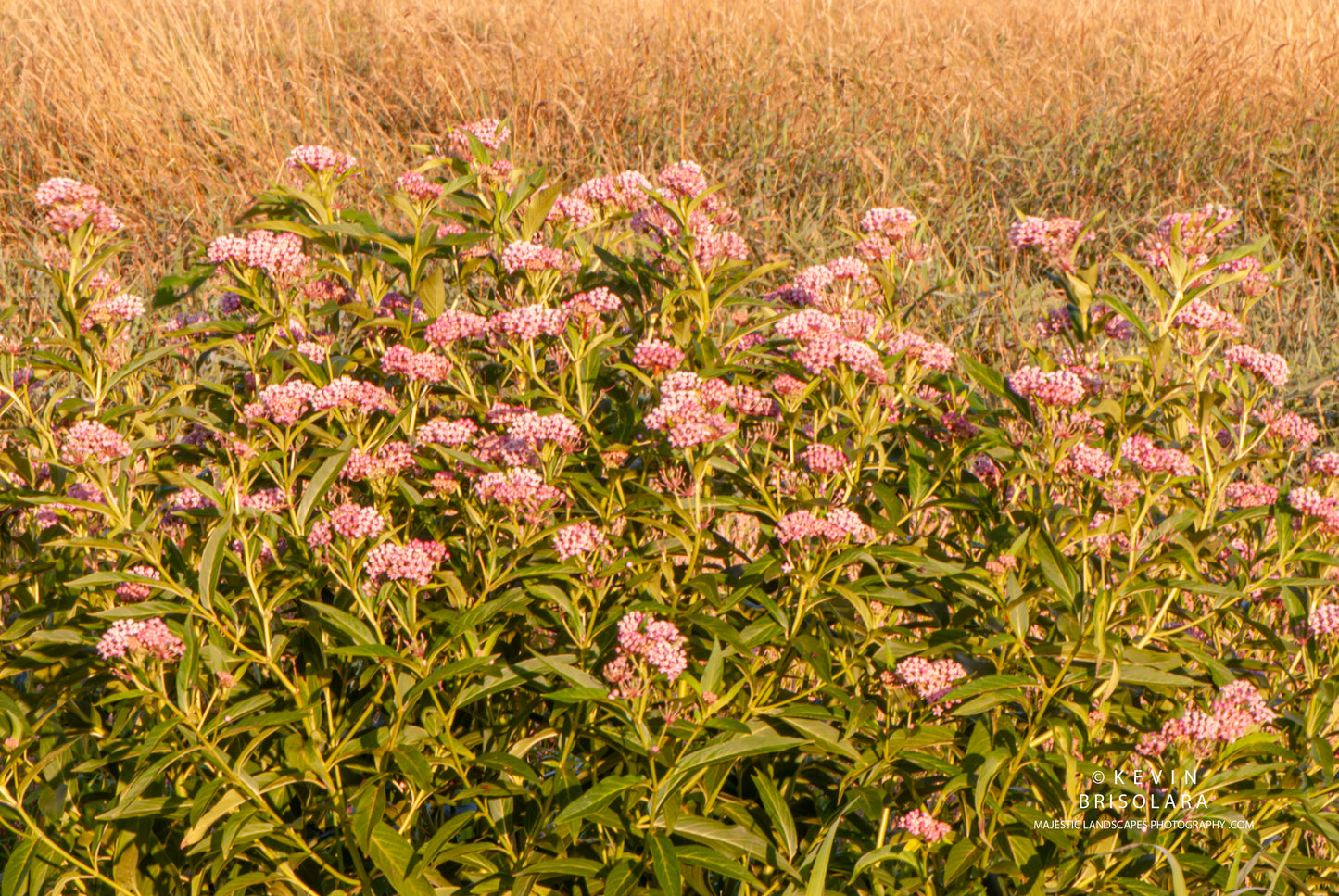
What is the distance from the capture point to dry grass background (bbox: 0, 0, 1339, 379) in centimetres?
596

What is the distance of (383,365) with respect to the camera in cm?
221

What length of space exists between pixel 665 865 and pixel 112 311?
1.56 metres

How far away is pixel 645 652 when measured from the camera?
1.73 metres

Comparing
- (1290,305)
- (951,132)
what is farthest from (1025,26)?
(1290,305)

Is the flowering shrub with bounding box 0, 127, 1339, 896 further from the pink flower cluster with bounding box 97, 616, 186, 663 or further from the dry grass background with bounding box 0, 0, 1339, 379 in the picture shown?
the dry grass background with bounding box 0, 0, 1339, 379

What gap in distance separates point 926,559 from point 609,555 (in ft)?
1.91

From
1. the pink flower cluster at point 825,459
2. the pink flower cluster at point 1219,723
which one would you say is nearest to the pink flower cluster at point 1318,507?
the pink flower cluster at point 1219,723

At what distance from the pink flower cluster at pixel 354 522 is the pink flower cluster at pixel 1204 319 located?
1.52 m

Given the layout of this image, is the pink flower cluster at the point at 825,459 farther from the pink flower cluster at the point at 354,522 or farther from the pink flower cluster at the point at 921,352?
the pink flower cluster at the point at 354,522

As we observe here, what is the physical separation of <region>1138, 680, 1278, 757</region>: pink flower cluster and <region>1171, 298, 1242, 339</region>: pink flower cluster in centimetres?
67

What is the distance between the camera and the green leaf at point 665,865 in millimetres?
1655

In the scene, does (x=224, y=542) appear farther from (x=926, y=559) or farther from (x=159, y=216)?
(x=159, y=216)

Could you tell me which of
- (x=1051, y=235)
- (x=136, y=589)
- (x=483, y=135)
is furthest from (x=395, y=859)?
(x=1051, y=235)

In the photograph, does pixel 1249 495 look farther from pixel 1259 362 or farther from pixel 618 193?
pixel 618 193
